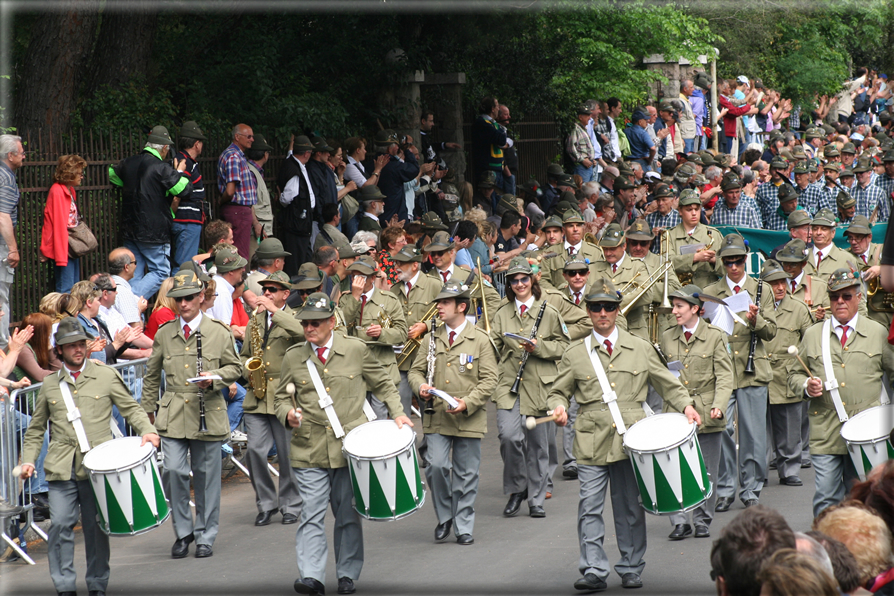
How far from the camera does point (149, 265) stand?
1298 cm

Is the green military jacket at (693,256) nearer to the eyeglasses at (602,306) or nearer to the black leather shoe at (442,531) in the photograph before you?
the eyeglasses at (602,306)

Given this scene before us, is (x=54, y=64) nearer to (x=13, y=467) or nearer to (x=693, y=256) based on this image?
(x=13, y=467)

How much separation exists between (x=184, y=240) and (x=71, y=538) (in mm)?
5666

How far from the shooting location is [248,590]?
8.25 m

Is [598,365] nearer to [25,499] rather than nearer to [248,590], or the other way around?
[248,590]

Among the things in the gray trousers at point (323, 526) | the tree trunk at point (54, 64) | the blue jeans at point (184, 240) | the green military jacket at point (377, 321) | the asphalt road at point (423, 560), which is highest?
the tree trunk at point (54, 64)

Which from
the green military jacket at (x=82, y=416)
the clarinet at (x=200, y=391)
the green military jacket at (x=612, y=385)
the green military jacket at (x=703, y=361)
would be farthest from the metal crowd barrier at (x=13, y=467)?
the green military jacket at (x=703, y=361)

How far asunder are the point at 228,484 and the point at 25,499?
270 centimetres

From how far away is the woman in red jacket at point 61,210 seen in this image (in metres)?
11.9

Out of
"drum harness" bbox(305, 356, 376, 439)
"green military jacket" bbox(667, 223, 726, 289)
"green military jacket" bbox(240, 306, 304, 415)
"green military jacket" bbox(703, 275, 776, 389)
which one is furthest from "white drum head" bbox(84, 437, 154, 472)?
"green military jacket" bbox(667, 223, 726, 289)

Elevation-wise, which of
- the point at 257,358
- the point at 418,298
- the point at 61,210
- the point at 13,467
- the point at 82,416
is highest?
the point at 61,210

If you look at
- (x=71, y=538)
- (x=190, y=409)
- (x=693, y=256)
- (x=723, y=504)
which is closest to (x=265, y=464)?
(x=190, y=409)

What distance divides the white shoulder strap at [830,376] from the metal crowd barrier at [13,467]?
19.6 feet

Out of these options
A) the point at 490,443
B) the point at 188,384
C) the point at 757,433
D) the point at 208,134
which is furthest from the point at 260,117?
the point at 757,433
